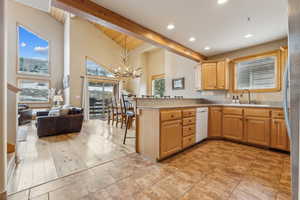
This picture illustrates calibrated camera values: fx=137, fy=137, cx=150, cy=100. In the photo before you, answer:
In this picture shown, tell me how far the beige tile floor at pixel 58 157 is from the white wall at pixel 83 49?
12.2 feet

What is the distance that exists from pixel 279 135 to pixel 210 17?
8.57 ft

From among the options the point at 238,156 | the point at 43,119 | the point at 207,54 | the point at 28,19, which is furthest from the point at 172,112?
the point at 28,19

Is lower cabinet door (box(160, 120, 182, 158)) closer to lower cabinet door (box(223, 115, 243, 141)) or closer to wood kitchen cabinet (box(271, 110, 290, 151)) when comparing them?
lower cabinet door (box(223, 115, 243, 141))

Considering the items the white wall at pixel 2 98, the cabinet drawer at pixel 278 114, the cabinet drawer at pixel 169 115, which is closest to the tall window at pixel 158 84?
the cabinet drawer at pixel 169 115

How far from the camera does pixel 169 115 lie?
2381 mm

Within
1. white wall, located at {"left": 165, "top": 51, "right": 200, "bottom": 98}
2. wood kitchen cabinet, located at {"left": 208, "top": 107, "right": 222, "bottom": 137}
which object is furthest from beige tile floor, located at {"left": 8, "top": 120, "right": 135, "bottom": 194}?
white wall, located at {"left": 165, "top": 51, "right": 200, "bottom": 98}

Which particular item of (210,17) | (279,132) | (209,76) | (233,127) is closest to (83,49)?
(209,76)

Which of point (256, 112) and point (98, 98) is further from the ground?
point (98, 98)

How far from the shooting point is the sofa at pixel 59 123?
3.62 metres

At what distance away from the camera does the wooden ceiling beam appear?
6.31 feet

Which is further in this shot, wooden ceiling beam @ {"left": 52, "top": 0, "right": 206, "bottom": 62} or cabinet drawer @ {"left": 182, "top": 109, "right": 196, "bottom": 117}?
cabinet drawer @ {"left": 182, "top": 109, "right": 196, "bottom": 117}

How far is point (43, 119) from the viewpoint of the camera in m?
3.63

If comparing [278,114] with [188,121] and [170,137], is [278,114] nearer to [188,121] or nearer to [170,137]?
[188,121]

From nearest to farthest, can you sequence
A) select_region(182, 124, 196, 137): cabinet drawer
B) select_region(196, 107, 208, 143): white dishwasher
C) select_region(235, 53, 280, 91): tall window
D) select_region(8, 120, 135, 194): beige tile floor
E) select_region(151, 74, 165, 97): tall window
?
select_region(8, 120, 135, 194): beige tile floor → select_region(182, 124, 196, 137): cabinet drawer → select_region(196, 107, 208, 143): white dishwasher → select_region(235, 53, 280, 91): tall window → select_region(151, 74, 165, 97): tall window
